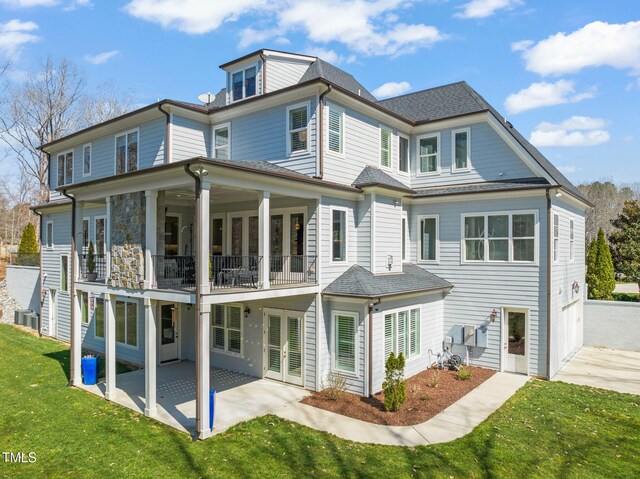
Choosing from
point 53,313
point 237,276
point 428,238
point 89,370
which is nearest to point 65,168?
point 53,313

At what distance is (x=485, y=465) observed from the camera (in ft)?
24.0

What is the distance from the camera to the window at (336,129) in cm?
1224

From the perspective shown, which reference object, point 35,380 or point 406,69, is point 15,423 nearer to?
point 35,380

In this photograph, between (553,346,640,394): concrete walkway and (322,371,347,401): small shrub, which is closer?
(322,371,347,401): small shrub

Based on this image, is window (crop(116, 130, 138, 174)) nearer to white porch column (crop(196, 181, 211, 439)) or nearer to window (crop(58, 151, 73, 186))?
window (crop(58, 151, 73, 186))

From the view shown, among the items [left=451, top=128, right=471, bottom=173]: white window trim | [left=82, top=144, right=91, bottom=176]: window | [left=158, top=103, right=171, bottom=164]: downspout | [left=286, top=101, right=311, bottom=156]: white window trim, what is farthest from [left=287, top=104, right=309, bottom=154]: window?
[left=82, top=144, right=91, bottom=176]: window

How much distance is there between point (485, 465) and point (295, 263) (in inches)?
275

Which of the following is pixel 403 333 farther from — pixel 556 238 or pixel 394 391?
pixel 556 238

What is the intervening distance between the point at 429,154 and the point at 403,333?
7.04 metres

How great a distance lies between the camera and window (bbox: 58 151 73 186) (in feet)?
61.8

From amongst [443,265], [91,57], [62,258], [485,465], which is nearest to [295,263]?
[443,265]

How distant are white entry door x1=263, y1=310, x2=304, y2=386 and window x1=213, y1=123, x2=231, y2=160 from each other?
5971 mm

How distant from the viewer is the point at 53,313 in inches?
768

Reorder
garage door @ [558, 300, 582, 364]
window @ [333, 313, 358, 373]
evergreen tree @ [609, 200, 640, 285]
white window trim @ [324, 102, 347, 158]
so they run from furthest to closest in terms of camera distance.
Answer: evergreen tree @ [609, 200, 640, 285] < garage door @ [558, 300, 582, 364] < white window trim @ [324, 102, 347, 158] < window @ [333, 313, 358, 373]
